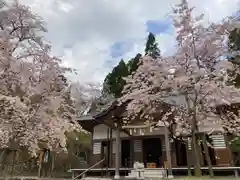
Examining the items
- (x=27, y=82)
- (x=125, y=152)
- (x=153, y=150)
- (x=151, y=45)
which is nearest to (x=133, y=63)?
(x=151, y=45)

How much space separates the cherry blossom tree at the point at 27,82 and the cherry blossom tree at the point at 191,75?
398 cm

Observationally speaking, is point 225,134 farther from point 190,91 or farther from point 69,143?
point 69,143

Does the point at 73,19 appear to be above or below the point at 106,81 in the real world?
below

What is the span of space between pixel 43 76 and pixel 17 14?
8.48 feet

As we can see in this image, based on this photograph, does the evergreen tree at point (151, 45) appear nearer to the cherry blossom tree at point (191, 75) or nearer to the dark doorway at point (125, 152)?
the dark doorway at point (125, 152)

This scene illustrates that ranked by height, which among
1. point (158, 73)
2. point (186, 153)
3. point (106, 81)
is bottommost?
point (186, 153)

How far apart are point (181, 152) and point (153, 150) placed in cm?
216

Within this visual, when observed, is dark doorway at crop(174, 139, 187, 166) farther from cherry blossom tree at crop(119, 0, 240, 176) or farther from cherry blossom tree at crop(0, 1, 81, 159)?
cherry blossom tree at crop(0, 1, 81, 159)

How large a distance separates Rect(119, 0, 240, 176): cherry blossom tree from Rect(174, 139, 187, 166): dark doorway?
3.38 meters

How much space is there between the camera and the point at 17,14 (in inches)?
378

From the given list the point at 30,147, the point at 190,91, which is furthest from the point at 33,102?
the point at 190,91

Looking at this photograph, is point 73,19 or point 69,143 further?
point 69,143

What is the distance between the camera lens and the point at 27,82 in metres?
8.96

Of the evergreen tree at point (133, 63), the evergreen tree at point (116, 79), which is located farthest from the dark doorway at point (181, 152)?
the evergreen tree at point (116, 79)
